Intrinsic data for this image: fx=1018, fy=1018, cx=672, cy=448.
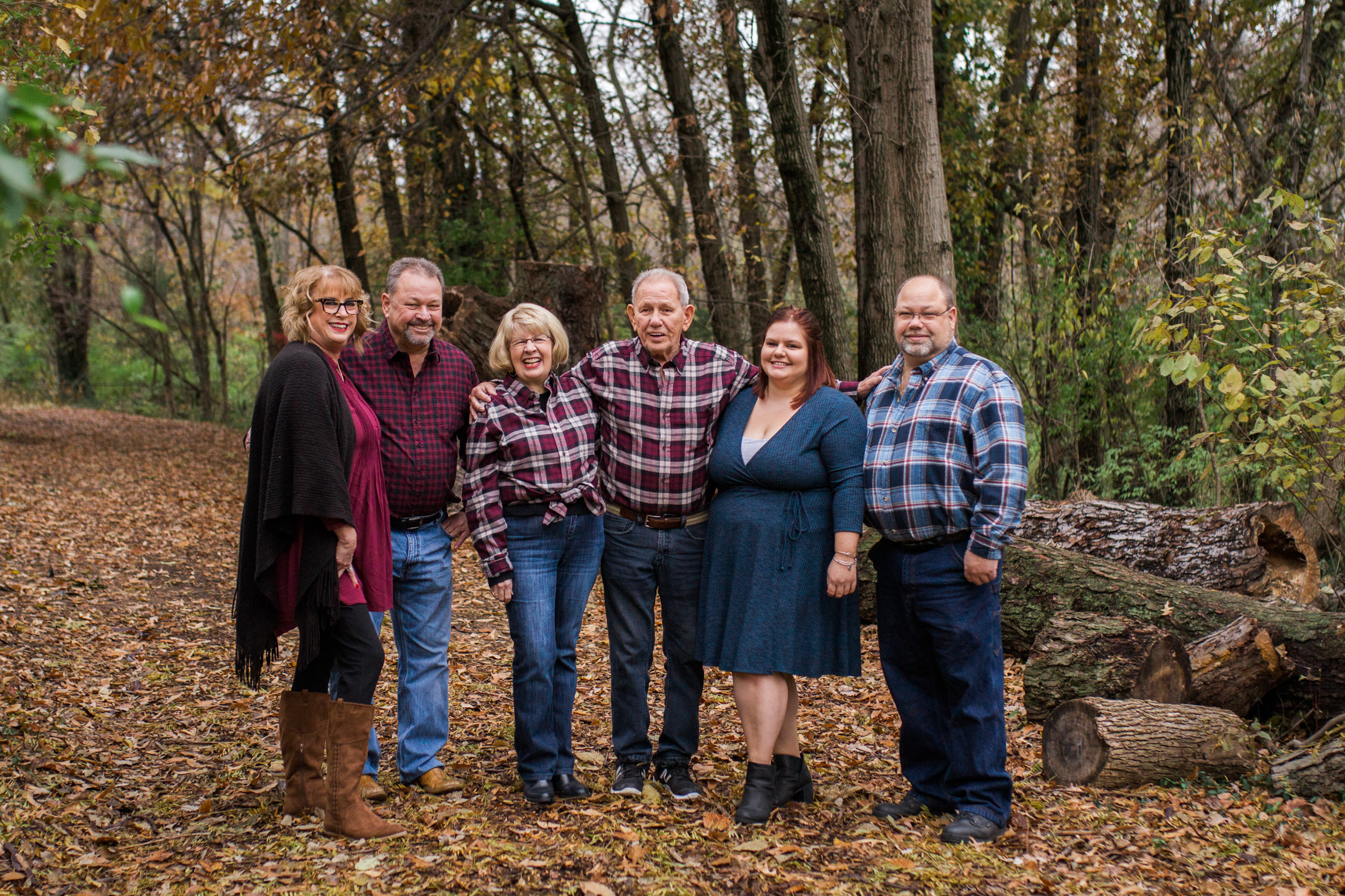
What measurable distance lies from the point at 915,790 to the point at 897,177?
4.00 metres

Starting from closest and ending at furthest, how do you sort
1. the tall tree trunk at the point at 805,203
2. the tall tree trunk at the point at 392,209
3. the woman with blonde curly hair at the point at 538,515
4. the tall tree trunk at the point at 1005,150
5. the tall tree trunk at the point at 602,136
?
1. the woman with blonde curly hair at the point at 538,515
2. the tall tree trunk at the point at 805,203
3. the tall tree trunk at the point at 1005,150
4. the tall tree trunk at the point at 602,136
5. the tall tree trunk at the point at 392,209

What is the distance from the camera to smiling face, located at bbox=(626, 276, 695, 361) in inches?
147

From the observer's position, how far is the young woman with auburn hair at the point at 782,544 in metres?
3.59

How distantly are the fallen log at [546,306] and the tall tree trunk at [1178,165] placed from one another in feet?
14.9

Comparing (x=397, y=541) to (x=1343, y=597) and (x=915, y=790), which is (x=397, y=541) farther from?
(x=1343, y=597)

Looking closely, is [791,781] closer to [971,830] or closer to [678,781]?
[678,781]

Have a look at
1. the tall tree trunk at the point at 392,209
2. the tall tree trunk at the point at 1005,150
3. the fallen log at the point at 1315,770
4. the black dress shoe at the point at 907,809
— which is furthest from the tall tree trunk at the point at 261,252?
the fallen log at the point at 1315,770

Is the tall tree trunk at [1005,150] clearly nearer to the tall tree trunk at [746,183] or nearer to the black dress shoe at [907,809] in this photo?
the tall tree trunk at [746,183]

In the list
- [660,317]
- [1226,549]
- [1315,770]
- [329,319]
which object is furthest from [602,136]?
[1315,770]

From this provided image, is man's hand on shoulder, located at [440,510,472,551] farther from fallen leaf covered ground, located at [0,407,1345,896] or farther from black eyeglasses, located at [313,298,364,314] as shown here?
fallen leaf covered ground, located at [0,407,1345,896]

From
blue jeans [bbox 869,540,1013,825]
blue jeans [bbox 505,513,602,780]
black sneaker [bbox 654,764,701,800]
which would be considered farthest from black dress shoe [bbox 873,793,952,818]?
blue jeans [bbox 505,513,602,780]

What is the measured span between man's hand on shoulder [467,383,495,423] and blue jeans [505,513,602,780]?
0.41 meters

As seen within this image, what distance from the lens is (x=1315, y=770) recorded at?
4.02m

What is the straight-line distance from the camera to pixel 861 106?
671 cm
